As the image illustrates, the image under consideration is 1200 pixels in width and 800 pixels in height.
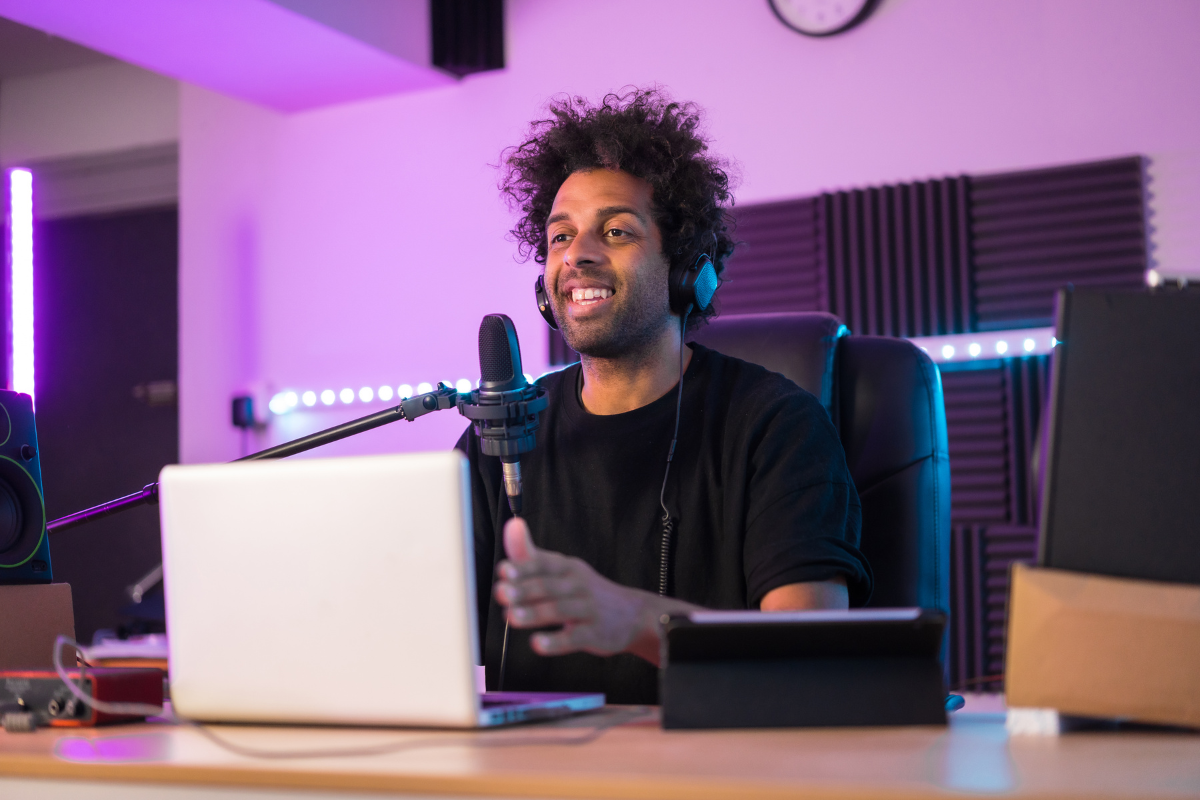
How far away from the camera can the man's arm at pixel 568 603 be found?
1.03 metres

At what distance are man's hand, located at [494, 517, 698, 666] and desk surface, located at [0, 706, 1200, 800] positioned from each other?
0.09 metres

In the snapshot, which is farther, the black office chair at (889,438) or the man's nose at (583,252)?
the man's nose at (583,252)

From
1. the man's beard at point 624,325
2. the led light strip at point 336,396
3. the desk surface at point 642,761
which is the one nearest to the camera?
the desk surface at point 642,761

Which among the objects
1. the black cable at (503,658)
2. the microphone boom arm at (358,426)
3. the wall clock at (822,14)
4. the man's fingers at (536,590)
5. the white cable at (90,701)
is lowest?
the black cable at (503,658)

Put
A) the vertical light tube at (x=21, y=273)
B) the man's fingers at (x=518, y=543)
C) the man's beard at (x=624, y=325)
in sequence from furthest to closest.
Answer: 1. the vertical light tube at (x=21, y=273)
2. the man's beard at (x=624, y=325)
3. the man's fingers at (x=518, y=543)

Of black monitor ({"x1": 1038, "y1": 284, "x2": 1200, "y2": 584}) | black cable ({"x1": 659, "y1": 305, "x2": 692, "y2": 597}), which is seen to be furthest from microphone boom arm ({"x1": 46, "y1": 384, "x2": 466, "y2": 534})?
black monitor ({"x1": 1038, "y1": 284, "x2": 1200, "y2": 584})

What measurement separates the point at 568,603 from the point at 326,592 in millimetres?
222

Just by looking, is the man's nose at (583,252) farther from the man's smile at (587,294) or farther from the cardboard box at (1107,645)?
the cardboard box at (1107,645)

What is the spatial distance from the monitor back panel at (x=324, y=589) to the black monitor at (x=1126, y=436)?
54cm

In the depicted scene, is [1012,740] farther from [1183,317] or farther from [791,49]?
[791,49]

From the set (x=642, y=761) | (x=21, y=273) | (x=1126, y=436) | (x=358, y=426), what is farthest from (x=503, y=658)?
(x=21, y=273)

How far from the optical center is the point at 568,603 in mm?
1077

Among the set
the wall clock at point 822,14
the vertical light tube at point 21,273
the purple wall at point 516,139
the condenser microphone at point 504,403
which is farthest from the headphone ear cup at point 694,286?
the vertical light tube at point 21,273

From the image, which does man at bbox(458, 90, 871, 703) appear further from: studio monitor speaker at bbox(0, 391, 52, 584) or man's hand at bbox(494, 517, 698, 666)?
studio monitor speaker at bbox(0, 391, 52, 584)
